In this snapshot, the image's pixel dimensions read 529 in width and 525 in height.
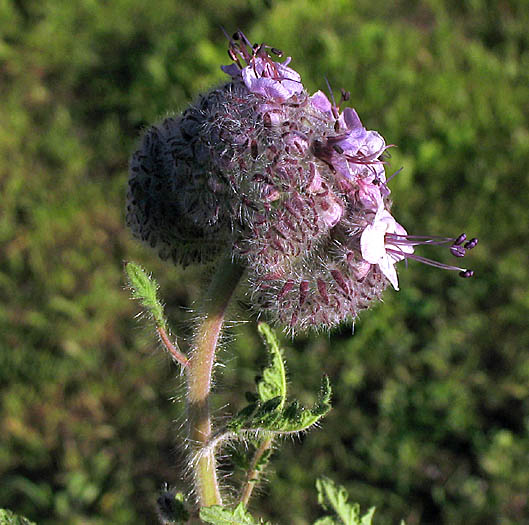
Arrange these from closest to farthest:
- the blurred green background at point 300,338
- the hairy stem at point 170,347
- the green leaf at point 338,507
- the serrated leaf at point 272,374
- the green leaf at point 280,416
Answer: the green leaf at point 280,416 < the hairy stem at point 170,347 < the serrated leaf at point 272,374 < the green leaf at point 338,507 < the blurred green background at point 300,338

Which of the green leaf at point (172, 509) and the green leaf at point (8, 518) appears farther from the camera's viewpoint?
the green leaf at point (172, 509)

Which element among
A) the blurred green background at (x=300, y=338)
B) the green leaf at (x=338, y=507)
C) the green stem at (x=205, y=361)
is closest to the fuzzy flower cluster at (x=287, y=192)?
the green stem at (x=205, y=361)

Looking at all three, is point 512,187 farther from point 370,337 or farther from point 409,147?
point 370,337

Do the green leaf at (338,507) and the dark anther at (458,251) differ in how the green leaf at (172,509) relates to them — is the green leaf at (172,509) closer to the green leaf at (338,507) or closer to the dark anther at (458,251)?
the green leaf at (338,507)

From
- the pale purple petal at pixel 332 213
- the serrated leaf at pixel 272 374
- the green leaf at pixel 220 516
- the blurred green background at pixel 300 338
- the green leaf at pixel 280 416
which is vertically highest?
the pale purple petal at pixel 332 213

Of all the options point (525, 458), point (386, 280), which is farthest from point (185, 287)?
point (386, 280)

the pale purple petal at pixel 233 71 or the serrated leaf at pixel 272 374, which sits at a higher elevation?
the pale purple petal at pixel 233 71

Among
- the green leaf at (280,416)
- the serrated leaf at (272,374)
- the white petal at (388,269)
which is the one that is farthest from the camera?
the serrated leaf at (272,374)
